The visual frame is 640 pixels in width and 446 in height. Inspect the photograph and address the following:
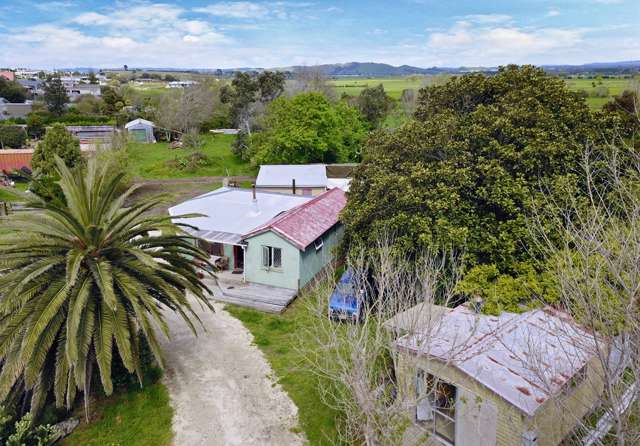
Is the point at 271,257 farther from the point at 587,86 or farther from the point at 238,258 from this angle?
the point at 587,86

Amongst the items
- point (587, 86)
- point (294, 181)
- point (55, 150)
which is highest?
point (587, 86)

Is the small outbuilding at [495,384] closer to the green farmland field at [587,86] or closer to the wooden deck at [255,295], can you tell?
the wooden deck at [255,295]

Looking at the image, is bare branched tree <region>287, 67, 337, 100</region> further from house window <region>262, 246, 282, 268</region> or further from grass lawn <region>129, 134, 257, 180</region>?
house window <region>262, 246, 282, 268</region>

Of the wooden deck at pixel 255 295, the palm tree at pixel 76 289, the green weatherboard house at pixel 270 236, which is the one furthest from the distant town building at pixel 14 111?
the palm tree at pixel 76 289

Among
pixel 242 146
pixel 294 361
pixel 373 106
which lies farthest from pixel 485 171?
pixel 373 106

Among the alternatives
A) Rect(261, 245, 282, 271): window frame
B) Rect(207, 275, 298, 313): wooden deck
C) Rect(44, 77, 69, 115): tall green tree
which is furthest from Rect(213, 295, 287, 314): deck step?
Rect(44, 77, 69, 115): tall green tree

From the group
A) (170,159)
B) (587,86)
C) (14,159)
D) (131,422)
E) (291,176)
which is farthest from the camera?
(587,86)

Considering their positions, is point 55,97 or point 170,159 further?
point 55,97
